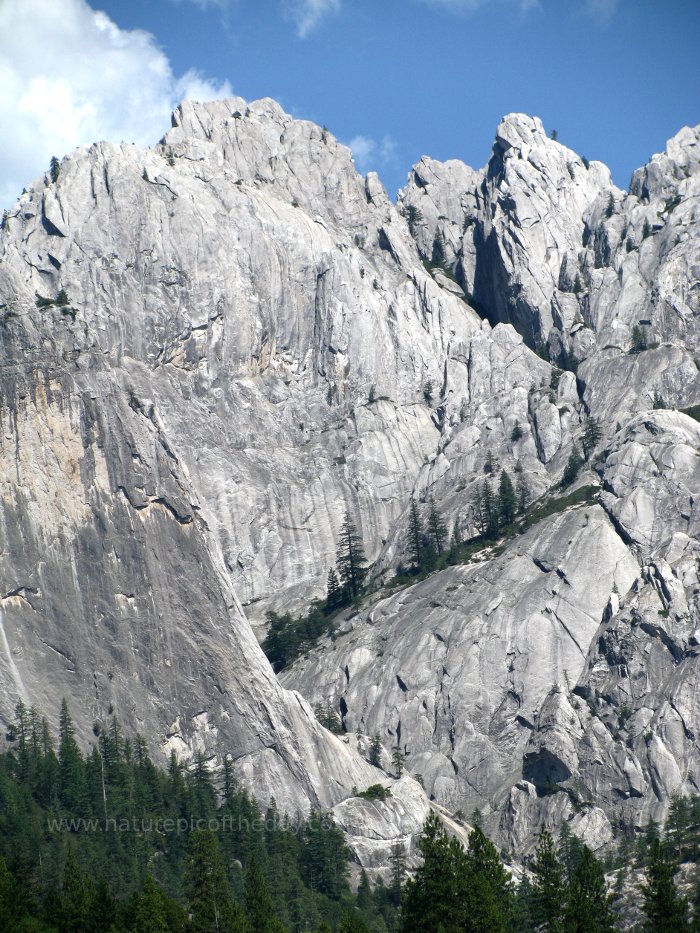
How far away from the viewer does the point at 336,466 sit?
170375mm

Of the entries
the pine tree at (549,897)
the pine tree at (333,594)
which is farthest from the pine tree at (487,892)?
the pine tree at (333,594)

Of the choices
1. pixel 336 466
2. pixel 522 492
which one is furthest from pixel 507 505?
pixel 336 466

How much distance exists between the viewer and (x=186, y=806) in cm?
11894

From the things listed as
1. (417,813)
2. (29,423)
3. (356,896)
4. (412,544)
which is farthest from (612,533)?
(29,423)

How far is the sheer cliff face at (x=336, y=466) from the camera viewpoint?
132 metres

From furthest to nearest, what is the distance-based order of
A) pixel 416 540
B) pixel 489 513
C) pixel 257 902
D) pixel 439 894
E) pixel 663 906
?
pixel 416 540 → pixel 489 513 → pixel 257 902 → pixel 663 906 → pixel 439 894

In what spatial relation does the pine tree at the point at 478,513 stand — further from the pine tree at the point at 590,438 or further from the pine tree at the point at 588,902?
the pine tree at the point at 588,902

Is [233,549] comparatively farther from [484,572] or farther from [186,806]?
[186,806]

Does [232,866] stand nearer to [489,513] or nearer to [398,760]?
[398,760]

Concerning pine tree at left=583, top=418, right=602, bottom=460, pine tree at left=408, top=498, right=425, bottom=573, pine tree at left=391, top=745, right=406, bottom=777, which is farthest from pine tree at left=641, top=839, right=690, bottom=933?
pine tree at left=583, top=418, right=602, bottom=460

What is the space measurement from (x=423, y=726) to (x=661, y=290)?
220ft

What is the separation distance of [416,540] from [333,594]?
36.4 feet

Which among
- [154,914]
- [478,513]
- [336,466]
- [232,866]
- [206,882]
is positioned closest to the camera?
[154,914]

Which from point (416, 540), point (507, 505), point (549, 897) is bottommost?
point (549, 897)
